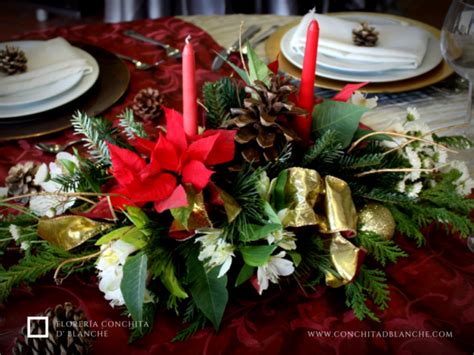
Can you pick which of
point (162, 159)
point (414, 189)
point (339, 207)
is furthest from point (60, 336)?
point (414, 189)

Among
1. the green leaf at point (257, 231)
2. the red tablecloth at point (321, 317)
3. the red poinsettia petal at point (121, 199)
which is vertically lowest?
the red tablecloth at point (321, 317)

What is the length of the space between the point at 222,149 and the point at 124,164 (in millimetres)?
91

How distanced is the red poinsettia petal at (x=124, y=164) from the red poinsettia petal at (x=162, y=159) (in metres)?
0.01

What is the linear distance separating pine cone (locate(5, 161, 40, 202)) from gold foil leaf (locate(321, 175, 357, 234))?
34cm

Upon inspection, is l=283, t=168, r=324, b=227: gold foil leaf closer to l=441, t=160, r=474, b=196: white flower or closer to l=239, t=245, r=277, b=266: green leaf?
l=239, t=245, r=277, b=266: green leaf

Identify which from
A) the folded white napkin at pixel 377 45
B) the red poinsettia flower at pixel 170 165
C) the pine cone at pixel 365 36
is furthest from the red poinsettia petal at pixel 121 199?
the pine cone at pixel 365 36

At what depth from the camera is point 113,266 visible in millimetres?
455

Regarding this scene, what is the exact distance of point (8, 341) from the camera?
45cm

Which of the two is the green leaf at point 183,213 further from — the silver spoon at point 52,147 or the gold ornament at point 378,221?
the silver spoon at point 52,147

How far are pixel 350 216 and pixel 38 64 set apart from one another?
60 cm

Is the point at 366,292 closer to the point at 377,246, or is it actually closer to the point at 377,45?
the point at 377,246

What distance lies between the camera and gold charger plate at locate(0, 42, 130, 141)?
704 millimetres

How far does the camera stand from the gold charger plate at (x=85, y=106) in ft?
2.31

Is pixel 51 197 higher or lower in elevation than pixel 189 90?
lower
